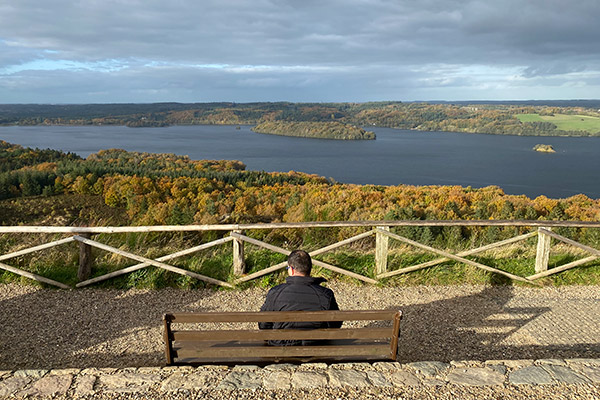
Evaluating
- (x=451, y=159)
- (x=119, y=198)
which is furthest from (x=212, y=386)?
(x=451, y=159)

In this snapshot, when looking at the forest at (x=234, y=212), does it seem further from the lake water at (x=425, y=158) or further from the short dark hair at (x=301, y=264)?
the lake water at (x=425, y=158)

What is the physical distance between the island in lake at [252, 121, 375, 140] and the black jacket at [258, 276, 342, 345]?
13454 cm

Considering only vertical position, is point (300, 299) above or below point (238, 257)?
above

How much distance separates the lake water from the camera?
2680 inches

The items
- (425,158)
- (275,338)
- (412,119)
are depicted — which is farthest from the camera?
(412,119)

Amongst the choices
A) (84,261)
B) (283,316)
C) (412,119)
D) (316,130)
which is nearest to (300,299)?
(283,316)

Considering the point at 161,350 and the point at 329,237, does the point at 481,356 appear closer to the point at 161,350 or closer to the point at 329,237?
the point at 161,350

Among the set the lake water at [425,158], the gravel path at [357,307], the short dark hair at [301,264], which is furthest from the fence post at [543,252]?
the lake water at [425,158]

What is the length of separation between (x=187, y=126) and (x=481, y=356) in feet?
651

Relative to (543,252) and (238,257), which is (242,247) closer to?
(238,257)

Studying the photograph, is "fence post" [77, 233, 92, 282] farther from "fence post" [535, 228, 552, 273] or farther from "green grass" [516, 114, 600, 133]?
"green grass" [516, 114, 600, 133]

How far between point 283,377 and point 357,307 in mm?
2415

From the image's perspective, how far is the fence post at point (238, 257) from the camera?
665 cm

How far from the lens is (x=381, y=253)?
22.3 feet
